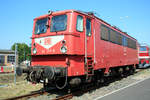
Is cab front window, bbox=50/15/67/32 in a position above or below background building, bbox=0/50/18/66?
above

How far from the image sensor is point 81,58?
675cm

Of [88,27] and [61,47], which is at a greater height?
[88,27]

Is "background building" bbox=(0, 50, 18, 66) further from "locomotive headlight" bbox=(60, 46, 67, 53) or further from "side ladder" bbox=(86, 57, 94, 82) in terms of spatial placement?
"locomotive headlight" bbox=(60, 46, 67, 53)

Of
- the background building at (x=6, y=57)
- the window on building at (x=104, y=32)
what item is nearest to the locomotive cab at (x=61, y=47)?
the window on building at (x=104, y=32)

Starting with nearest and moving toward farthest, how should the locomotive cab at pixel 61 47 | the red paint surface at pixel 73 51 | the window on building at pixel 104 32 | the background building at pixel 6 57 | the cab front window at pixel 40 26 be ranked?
the locomotive cab at pixel 61 47 < the red paint surface at pixel 73 51 < the cab front window at pixel 40 26 < the window on building at pixel 104 32 < the background building at pixel 6 57

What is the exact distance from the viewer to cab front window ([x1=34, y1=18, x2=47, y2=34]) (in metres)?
7.47

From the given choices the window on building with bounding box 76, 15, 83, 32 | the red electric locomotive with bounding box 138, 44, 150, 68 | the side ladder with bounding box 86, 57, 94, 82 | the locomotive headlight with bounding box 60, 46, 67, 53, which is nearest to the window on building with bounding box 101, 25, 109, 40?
the side ladder with bounding box 86, 57, 94, 82

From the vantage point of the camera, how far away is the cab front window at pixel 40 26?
24.5 feet

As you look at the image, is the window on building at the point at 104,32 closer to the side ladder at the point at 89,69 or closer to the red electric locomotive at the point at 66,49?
the red electric locomotive at the point at 66,49

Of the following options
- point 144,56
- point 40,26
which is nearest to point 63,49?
point 40,26

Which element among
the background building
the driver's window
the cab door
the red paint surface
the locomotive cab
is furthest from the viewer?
the background building

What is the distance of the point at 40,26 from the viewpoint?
7.71 m

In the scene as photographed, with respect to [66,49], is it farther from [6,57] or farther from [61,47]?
[6,57]

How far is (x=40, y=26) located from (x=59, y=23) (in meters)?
1.28
